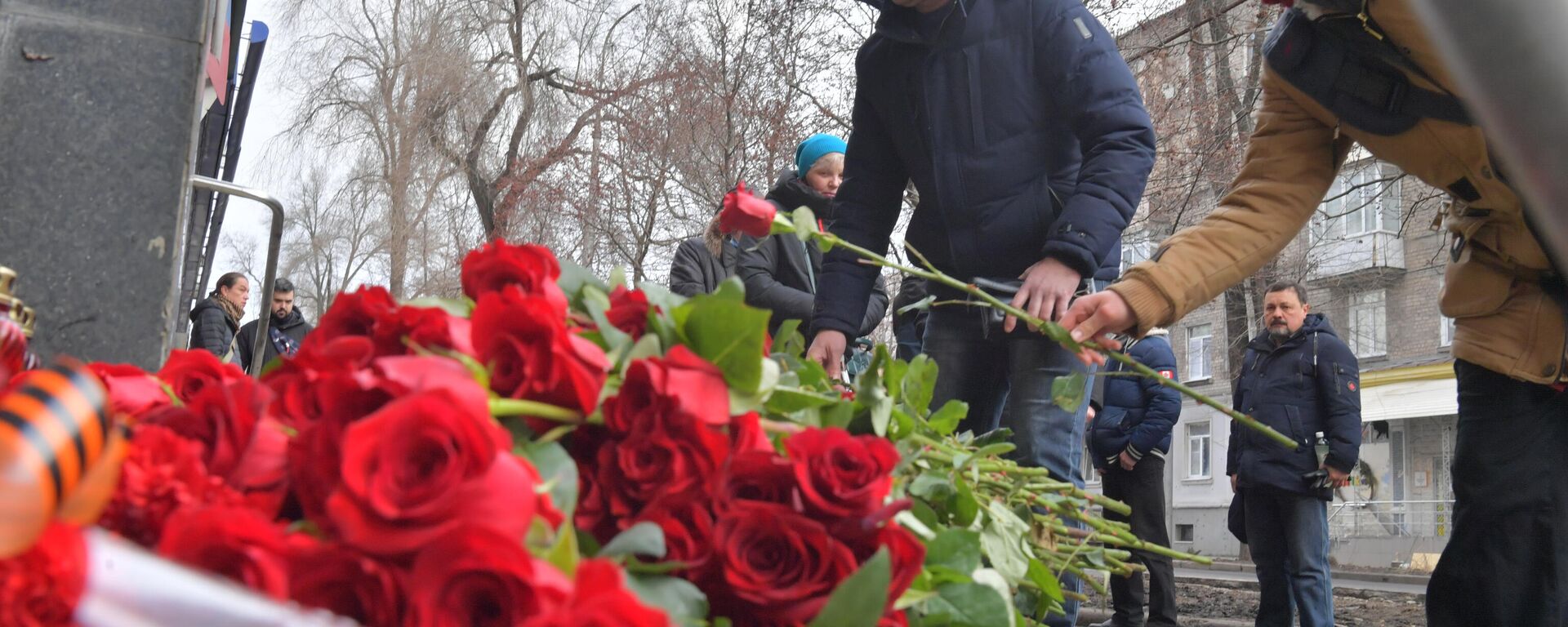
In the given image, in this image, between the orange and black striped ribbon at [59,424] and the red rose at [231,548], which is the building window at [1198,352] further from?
the orange and black striped ribbon at [59,424]

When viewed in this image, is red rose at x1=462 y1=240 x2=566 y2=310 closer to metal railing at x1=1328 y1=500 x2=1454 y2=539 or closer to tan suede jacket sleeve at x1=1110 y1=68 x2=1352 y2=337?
tan suede jacket sleeve at x1=1110 y1=68 x2=1352 y2=337

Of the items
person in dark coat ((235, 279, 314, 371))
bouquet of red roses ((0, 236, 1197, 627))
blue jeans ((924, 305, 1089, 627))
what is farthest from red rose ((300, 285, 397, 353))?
person in dark coat ((235, 279, 314, 371))

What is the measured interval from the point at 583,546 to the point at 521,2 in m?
21.6

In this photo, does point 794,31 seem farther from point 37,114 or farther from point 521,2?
point 37,114

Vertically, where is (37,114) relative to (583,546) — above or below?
above

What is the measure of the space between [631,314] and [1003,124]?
2.35 metres

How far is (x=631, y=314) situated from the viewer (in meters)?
1.18

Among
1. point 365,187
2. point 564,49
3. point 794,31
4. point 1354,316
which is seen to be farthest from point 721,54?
point 1354,316

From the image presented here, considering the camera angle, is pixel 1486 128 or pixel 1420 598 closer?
pixel 1486 128

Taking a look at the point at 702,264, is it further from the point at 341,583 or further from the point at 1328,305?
the point at 1328,305

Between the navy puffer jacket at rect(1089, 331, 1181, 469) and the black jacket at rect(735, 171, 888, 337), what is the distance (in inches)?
89.0

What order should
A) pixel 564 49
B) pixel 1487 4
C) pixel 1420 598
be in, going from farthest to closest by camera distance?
1. pixel 564 49
2. pixel 1420 598
3. pixel 1487 4

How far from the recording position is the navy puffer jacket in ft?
24.3

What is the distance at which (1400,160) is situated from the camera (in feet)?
8.28
